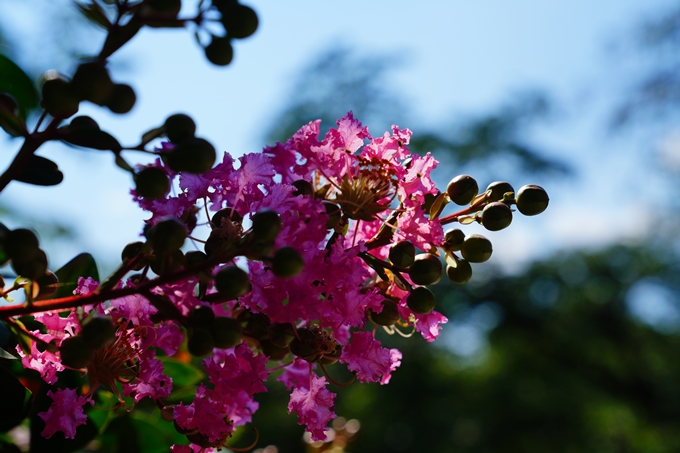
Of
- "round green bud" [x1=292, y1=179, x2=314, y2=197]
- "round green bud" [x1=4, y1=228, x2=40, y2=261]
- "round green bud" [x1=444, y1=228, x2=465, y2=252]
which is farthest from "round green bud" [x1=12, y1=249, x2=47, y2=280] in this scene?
"round green bud" [x1=444, y1=228, x2=465, y2=252]

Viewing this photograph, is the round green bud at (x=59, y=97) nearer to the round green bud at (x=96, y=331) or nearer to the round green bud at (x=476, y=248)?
the round green bud at (x=96, y=331)

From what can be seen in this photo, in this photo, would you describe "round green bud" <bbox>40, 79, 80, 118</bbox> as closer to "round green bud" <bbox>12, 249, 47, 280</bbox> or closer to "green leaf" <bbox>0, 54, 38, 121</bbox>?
"round green bud" <bbox>12, 249, 47, 280</bbox>

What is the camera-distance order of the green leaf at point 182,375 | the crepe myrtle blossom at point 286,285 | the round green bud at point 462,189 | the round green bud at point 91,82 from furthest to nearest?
1. the green leaf at point 182,375
2. the round green bud at point 462,189
3. the crepe myrtle blossom at point 286,285
4. the round green bud at point 91,82

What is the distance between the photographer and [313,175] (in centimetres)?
63

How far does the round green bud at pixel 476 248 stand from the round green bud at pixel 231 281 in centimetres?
23

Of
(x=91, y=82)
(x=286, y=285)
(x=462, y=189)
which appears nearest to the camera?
→ (x=91, y=82)

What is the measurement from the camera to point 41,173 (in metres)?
0.58

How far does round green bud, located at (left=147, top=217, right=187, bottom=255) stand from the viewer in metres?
0.45

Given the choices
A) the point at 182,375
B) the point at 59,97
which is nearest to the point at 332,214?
the point at 59,97

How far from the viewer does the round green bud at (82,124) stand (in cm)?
45

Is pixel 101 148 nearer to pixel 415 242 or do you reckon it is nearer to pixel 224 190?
pixel 224 190

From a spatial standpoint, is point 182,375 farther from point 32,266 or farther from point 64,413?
point 32,266

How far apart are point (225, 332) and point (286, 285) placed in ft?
0.23

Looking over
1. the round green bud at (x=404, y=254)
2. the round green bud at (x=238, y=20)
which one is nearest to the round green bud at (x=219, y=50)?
the round green bud at (x=238, y=20)
